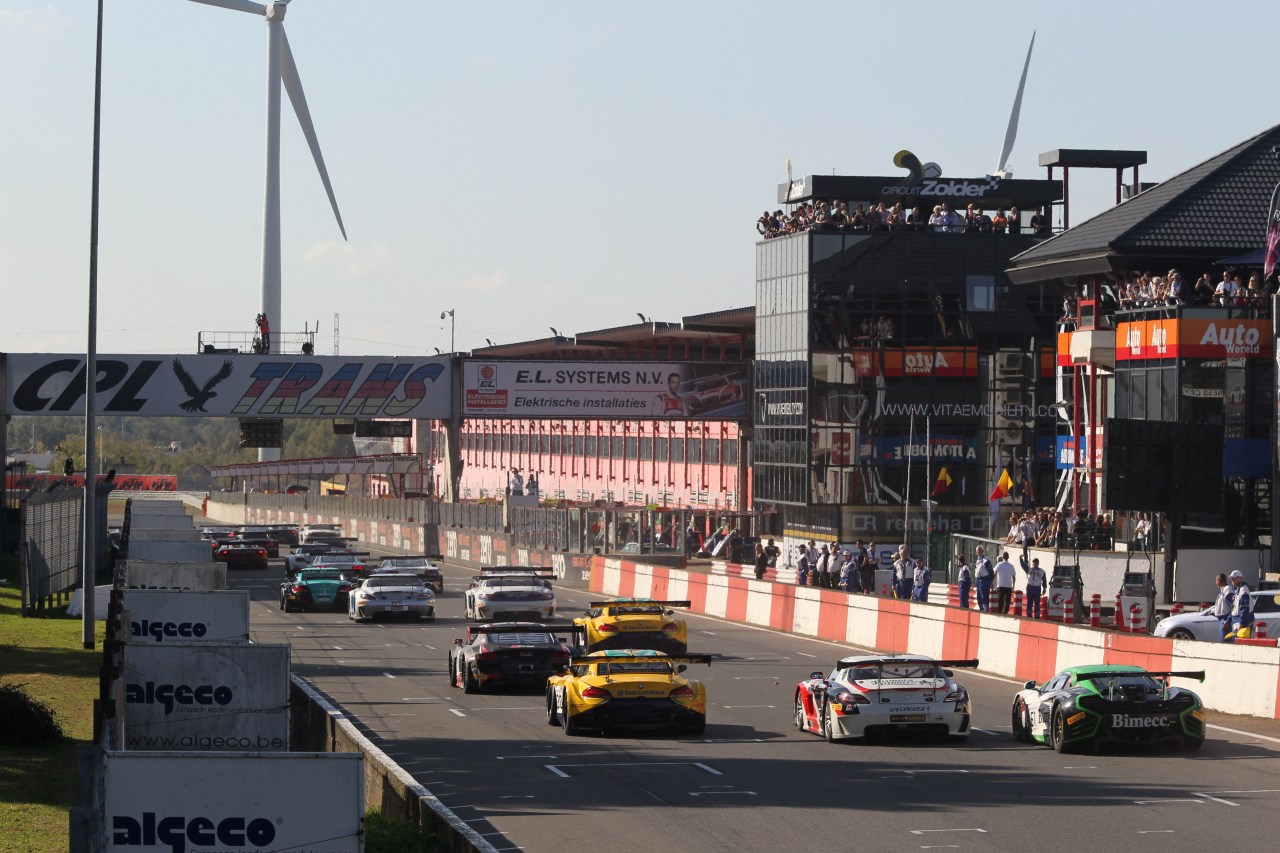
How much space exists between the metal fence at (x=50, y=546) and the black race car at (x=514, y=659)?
1171cm

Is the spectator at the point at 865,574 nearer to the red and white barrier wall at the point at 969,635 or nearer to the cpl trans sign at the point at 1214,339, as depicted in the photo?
the red and white barrier wall at the point at 969,635

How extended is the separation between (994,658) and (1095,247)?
64.7 ft

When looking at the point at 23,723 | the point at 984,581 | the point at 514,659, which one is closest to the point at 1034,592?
the point at 984,581

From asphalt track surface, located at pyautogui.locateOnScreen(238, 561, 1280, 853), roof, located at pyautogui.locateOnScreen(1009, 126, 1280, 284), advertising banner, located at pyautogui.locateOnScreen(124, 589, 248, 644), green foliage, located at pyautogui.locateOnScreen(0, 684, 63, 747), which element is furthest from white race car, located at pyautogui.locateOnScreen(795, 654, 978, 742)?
roof, located at pyautogui.locateOnScreen(1009, 126, 1280, 284)

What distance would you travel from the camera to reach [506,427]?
4786 inches

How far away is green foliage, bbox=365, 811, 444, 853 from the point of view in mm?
13133

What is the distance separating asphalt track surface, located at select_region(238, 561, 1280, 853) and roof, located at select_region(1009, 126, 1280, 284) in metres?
21.7

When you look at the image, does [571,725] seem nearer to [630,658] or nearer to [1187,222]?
[630,658]

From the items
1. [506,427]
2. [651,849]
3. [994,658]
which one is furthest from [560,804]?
[506,427]

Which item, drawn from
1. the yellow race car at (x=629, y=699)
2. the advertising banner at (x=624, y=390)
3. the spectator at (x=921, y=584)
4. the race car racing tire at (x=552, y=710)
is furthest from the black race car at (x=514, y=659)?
the advertising banner at (x=624, y=390)

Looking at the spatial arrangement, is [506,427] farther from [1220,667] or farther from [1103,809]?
[1103,809]

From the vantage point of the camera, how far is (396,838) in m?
14.0

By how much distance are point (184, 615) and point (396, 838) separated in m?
10.9

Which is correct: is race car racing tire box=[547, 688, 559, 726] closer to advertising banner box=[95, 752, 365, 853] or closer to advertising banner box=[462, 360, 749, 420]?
advertising banner box=[95, 752, 365, 853]
